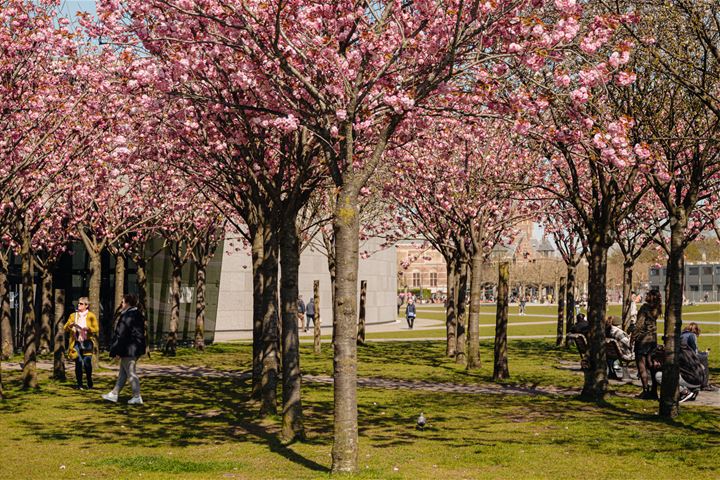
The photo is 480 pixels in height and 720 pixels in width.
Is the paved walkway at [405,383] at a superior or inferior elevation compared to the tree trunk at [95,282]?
inferior

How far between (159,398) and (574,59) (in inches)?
398

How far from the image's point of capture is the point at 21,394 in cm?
1634

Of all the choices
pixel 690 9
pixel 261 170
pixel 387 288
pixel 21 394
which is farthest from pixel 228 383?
pixel 387 288

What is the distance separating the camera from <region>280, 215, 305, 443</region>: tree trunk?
37.1ft

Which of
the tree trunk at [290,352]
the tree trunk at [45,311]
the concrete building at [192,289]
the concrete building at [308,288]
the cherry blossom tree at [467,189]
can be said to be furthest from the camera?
the concrete building at [308,288]

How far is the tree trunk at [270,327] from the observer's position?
12797 mm

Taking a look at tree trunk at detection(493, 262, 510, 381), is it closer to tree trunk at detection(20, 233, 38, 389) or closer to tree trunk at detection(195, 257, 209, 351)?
tree trunk at detection(20, 233, 38, 389)

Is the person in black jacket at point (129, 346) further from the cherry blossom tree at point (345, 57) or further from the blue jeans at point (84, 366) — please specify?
the cherry blossom tree at point (345, 57)

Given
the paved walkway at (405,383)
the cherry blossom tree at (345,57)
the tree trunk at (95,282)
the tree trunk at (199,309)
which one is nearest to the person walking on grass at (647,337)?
the paved walkway at (405,383)

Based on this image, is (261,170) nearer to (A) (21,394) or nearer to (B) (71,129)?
(B) (71,129)

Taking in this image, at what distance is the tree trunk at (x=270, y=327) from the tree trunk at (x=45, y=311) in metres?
12.3

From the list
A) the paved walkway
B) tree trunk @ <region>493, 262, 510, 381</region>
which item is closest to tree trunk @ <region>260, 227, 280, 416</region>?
the paved walkway

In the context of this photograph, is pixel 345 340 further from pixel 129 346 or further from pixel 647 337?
pixel 647 337

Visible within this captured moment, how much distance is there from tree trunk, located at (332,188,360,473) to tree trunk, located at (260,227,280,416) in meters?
3.65
